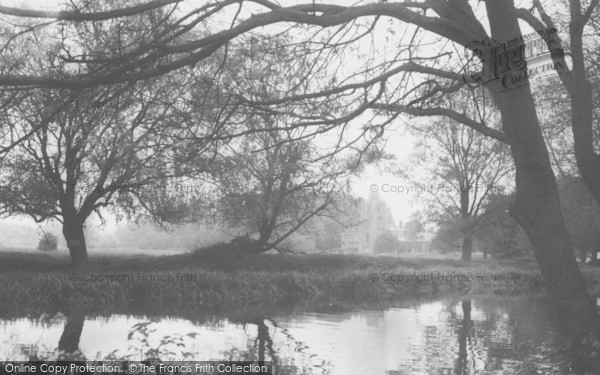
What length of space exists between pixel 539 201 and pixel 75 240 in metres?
18.5

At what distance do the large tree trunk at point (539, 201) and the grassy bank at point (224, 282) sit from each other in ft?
34.9

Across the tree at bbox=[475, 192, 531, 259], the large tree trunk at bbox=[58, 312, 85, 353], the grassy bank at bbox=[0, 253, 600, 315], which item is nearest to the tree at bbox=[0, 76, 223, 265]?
the grassy bank at bbox=[0, 253, 600, 315]

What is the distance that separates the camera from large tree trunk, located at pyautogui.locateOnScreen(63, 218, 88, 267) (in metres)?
20.9

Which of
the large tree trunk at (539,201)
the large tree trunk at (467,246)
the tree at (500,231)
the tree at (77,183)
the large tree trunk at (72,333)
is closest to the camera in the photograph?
the large tree trunk at (539,201)

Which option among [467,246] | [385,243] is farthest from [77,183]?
[385,243]

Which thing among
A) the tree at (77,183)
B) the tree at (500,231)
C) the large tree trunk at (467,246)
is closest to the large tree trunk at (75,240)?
the tree at (77,183)

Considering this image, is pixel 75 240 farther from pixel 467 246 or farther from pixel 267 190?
pixel 467 246

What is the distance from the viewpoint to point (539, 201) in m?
6.30

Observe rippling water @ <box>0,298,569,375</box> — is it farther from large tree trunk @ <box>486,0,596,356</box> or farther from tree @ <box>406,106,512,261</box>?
tree @ <box>406,106,512,261</box>

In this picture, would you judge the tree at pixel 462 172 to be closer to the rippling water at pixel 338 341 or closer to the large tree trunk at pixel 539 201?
the rippling water at pixel 338 341

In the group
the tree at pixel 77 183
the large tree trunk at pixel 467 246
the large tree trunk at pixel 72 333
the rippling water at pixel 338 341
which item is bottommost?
the rippling water at pixel 338 341

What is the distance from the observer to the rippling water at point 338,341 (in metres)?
9.31

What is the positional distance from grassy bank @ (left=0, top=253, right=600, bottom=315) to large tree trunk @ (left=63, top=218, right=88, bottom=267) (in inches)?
19.9

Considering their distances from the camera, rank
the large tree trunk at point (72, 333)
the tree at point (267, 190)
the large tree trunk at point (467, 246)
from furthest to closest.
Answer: the large tree trunk at point (467, 246)
the tree at point (267, 190)
the large tree trunk at point (72, 333)
